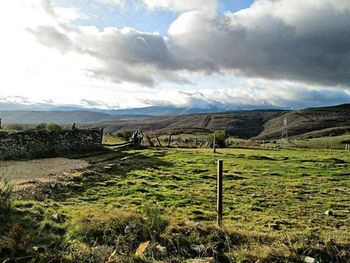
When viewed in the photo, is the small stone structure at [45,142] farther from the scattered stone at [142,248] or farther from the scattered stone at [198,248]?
the scattered stone at [198,248]

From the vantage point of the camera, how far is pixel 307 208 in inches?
607

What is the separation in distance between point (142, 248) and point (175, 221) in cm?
189

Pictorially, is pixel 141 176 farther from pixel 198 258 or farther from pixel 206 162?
pixel 198 258

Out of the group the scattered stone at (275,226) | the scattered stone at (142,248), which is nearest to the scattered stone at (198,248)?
the scattered stone at (142,248)

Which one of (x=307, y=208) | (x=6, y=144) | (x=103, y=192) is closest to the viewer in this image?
(x=307, y=208)

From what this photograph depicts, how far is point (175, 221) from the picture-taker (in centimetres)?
1066

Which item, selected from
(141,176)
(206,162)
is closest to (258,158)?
(206,162)

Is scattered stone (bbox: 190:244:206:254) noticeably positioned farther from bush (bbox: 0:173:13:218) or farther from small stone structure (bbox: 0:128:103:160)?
small stone structure (bbox: 0:128:103:160)

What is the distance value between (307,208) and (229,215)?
3.89 metres

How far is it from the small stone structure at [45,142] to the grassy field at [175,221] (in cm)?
1147

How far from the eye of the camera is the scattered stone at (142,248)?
8.78 meters

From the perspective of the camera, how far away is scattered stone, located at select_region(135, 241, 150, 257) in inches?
346

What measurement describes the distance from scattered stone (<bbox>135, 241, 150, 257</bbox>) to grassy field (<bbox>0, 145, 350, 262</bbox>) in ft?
0.14

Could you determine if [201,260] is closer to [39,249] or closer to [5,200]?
[39,249]
